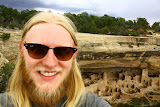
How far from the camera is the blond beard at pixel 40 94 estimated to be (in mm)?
1191

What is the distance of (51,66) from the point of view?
1157 millimetres

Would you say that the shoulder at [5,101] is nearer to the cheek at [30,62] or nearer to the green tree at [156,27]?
the cheek at [30,62]

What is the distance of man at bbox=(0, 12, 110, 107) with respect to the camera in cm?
118

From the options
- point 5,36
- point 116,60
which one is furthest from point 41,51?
point 116,60

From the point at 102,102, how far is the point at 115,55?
825 centimetres

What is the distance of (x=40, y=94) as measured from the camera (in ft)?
3.90

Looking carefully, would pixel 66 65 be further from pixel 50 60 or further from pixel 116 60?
pixel 116 60

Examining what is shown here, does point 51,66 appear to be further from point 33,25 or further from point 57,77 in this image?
point 33,25

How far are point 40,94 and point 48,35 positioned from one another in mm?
484

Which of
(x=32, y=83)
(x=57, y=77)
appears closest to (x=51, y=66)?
(x=57, y=77)

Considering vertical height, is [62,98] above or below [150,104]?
above

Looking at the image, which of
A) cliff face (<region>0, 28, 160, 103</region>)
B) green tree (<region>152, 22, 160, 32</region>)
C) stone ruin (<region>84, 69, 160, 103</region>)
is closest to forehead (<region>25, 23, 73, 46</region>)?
cliff face (<region>0, 28, 160, 103</region>)

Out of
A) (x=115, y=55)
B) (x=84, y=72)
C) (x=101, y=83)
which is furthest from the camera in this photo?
(x=84, y=72)

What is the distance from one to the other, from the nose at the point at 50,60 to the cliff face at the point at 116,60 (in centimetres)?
648
